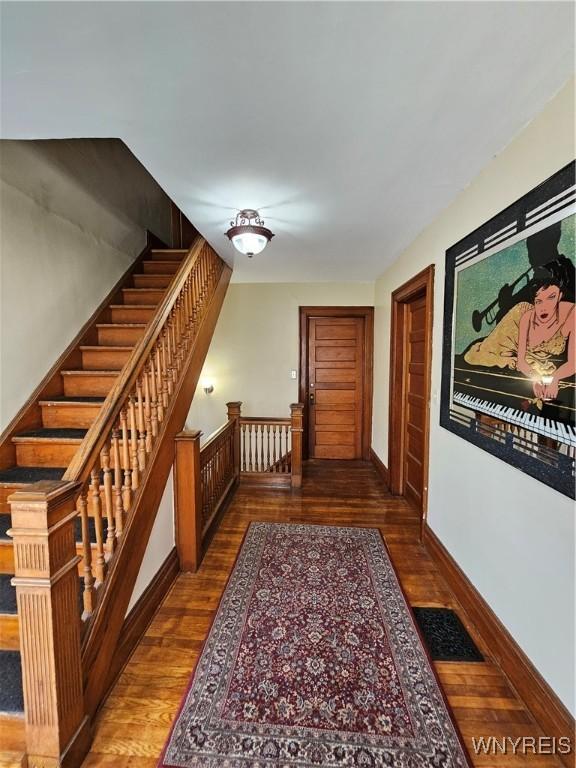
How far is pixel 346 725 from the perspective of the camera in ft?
4.30

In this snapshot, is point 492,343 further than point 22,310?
No

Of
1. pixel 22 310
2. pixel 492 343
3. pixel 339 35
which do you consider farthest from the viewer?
pixel 22 310

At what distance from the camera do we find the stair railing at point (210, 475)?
7.22ft

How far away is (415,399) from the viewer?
312 cm

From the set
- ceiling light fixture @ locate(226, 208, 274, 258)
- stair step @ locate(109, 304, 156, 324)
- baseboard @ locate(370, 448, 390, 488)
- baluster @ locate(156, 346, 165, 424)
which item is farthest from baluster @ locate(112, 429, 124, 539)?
baseboard @ locate(370, 448, 390, 488)

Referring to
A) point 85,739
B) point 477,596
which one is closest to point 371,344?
point 477,596

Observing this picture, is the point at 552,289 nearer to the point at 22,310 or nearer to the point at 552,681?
the point at 552,681

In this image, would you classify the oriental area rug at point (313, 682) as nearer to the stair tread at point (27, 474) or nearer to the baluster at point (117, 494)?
the baluster at point (117, 494)

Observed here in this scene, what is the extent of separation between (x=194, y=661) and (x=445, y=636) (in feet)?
4.21

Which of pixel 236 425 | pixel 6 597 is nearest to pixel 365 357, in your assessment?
pixel 236 425

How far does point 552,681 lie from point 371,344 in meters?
3.71

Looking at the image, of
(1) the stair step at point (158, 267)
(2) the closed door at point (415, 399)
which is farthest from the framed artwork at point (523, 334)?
(1) the stair step at point (158, 267)

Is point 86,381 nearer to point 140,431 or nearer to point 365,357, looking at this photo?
point 140,431

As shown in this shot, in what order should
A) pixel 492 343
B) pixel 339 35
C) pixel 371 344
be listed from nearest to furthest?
pixel 339 35, pixel 492 343, pixel 371 344
